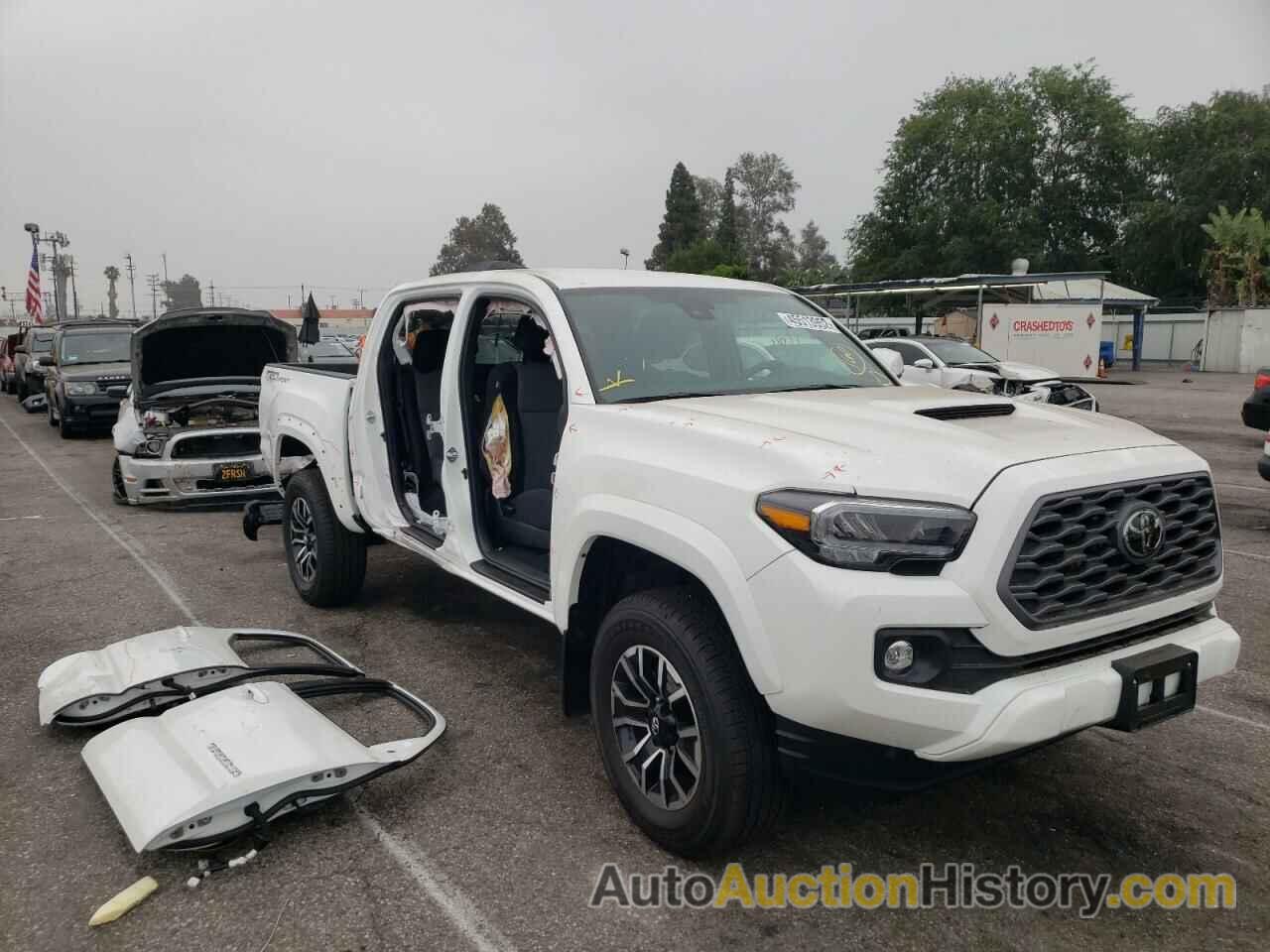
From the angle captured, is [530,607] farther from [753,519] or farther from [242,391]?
[242,391]

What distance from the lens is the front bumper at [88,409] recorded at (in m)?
14.5

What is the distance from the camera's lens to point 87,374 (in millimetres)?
14867

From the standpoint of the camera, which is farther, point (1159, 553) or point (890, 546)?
point (1159, 553)

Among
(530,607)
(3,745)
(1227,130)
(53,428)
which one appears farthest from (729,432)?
(1227,130)

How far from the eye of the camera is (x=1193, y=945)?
259 cm

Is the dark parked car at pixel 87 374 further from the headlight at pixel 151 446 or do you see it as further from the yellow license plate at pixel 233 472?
the yellow license plate at pixel 233 472

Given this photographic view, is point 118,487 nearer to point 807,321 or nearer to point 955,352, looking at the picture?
point 807,321

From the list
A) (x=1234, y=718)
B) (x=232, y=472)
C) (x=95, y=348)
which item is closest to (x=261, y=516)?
(x=232, y=472)

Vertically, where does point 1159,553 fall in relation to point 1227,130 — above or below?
below

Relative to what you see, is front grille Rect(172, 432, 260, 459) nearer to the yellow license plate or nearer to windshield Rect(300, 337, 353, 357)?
the yellow license plate

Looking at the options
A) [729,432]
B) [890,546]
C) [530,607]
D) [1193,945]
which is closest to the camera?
[890,546]

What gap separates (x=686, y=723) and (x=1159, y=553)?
144 cm

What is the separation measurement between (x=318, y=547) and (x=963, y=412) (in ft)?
12.0

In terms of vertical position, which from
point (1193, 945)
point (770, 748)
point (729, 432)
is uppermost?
point (729, 432)
